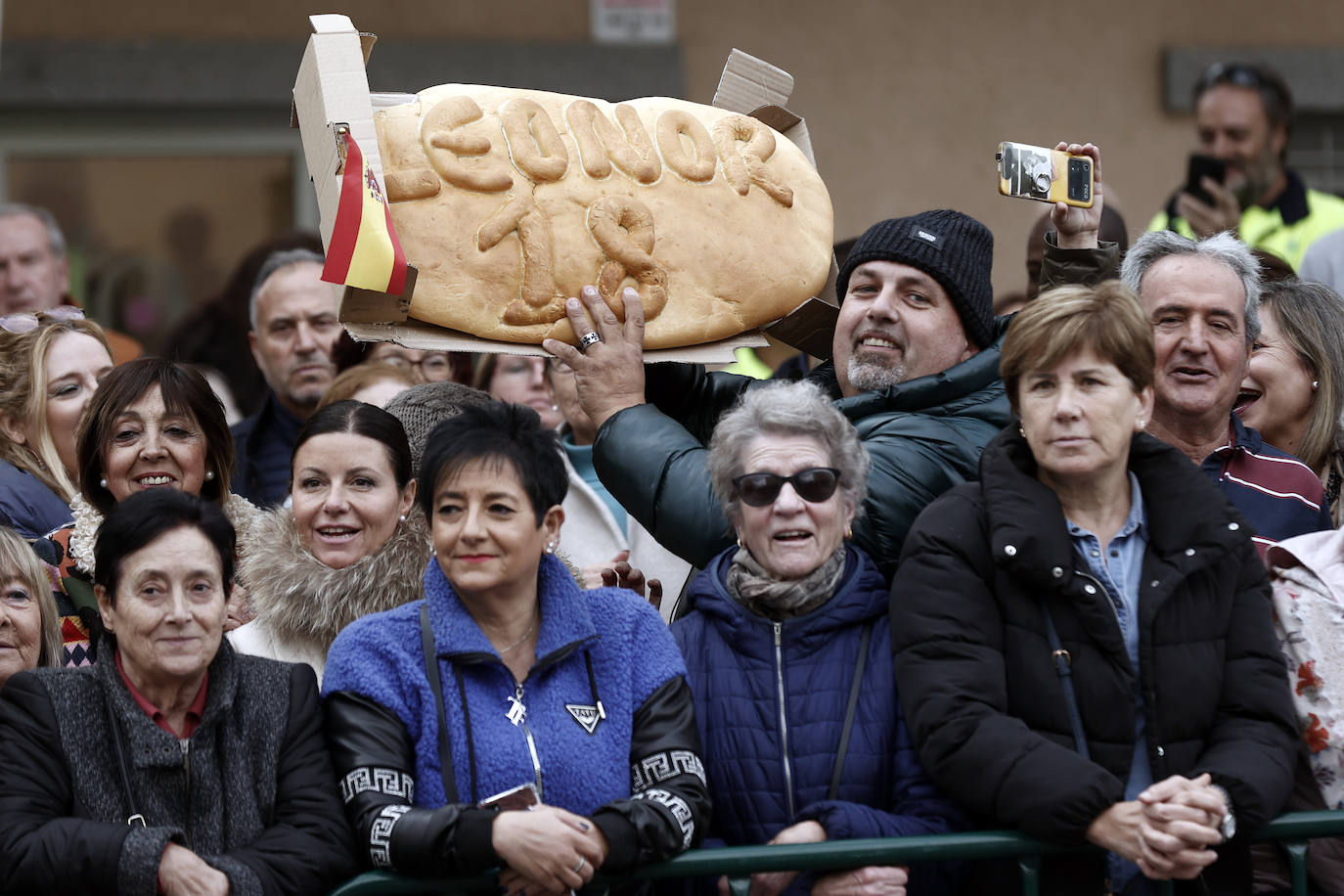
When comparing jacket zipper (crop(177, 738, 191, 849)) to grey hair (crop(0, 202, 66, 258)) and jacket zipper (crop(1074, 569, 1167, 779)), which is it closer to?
jacket zipper (crop(1074, 569, 1167, 779))

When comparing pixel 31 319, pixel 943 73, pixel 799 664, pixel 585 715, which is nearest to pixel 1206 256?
pixel 799 664

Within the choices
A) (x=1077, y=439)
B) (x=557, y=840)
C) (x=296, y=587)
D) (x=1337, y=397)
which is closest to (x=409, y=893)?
(x=557, y=840)

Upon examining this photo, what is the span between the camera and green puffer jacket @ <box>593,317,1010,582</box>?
3.49 metres

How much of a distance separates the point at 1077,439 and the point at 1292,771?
2.17 ft

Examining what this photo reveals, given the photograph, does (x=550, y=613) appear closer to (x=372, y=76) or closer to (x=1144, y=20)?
(x=372, y=76)

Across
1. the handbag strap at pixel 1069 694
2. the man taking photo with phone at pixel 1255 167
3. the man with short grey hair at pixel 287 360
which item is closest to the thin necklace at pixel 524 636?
the handbag strap at pixel 1069 694

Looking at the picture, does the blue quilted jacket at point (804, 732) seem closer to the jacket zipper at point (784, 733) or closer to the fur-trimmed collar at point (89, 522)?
the jacket zipper at point (784, 733)

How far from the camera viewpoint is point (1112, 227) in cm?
494

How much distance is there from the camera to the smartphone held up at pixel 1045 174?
355 centimetres

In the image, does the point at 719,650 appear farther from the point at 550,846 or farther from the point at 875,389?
the point at 875,389

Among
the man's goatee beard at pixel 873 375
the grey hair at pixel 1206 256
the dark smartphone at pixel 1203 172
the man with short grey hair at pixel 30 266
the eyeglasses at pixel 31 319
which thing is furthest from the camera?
the dark smartphone at pixel 1203 172

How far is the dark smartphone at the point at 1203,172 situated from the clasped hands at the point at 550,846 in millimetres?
3783

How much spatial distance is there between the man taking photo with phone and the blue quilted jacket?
10.3ft

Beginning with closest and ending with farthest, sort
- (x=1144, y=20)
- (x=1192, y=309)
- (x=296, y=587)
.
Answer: (x=296, y=587) → (x=1192, y=309) → (x=1144, y=20)
